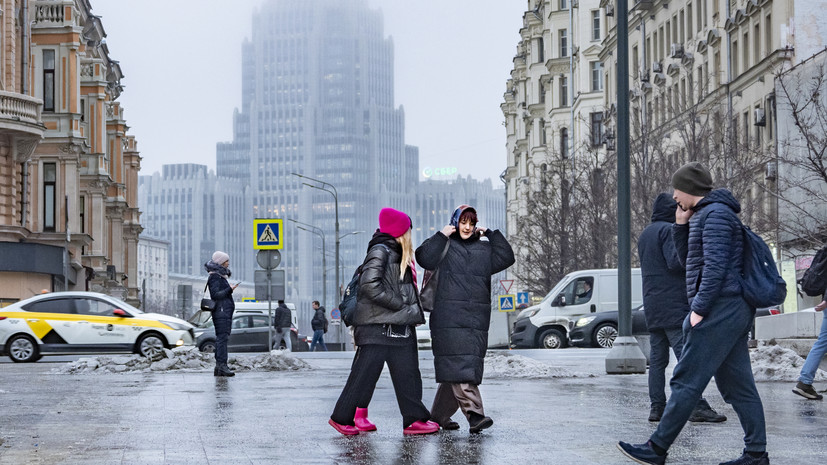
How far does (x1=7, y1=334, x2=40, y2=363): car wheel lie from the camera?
29.3 metres

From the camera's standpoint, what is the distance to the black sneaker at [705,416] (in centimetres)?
1152

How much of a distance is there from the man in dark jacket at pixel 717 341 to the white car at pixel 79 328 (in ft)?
72.6

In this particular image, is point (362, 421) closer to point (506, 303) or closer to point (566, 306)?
point (566, 306)

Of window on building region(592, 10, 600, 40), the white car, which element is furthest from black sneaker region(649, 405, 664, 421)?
window on building region(592, 10, 600, 40)

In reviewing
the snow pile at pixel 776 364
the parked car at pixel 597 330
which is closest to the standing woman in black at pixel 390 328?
the snow pile at pixel 776 364

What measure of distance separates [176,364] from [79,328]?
7.86m

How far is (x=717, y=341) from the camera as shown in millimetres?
8289

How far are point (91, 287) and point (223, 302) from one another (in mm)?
42494

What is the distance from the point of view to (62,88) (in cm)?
5088

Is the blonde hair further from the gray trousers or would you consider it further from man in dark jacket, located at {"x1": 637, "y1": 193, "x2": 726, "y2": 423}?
man in dark jacket, located at {"x1": 637, "y1": 193, "x2": 726, "y2": 423}

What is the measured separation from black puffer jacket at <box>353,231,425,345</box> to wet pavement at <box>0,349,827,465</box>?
786 mm

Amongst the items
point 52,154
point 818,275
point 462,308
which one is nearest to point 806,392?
point 818,275

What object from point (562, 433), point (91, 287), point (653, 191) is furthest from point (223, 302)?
point (91, 287)

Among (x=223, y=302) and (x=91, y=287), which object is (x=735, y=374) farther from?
(x=91, y=287)
